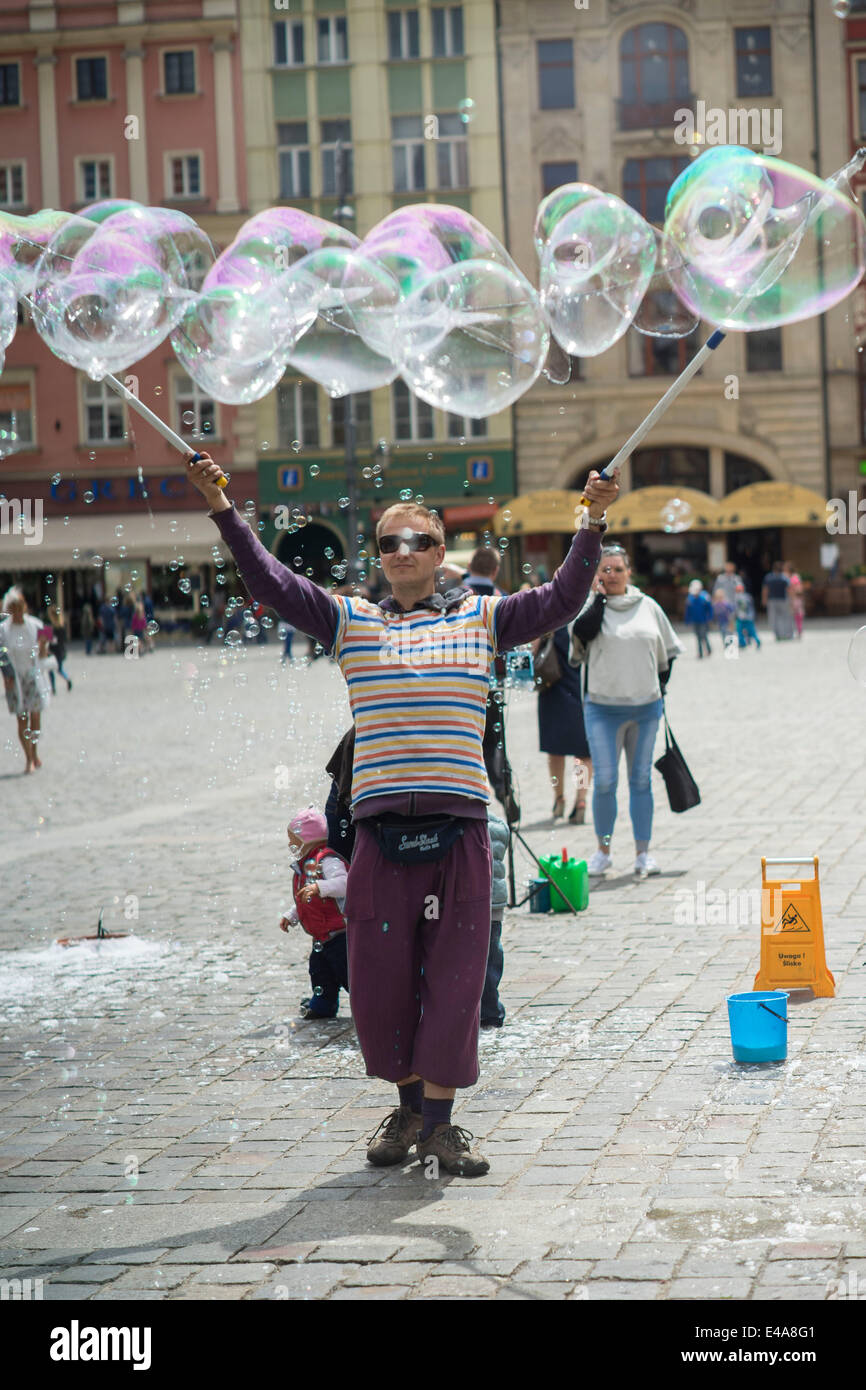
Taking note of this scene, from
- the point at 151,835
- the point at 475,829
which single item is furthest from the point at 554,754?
the point at 475,829

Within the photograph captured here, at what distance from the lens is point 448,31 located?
40.2m

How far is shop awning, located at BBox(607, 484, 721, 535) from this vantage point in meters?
36.8

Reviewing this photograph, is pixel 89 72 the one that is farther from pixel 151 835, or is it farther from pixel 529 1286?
pixel 529 1286

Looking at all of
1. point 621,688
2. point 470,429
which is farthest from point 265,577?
point 470,429

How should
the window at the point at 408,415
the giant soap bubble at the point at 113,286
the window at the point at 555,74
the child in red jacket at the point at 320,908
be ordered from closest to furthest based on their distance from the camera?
the child in red jacket at the point at 320,908, the giant soap bubble at the point at 113,286, the window at the point at 408,415, the window at the point at 555,74

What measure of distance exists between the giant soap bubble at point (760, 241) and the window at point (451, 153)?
35821mm

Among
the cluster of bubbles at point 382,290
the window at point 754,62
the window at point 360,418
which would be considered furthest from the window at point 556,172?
the cluster of bubbles at point 382,290

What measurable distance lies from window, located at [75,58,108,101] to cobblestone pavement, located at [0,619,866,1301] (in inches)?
1344

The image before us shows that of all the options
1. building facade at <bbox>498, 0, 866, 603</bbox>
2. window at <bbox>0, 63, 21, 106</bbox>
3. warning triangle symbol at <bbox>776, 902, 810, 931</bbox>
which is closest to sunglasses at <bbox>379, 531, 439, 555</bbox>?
warning triangle symbol at <bbox>776, 902, 810, 931</bbox>

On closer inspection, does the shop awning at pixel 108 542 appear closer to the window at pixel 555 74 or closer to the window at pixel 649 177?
the window at pixel 649 177

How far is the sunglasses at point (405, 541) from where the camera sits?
185 inches

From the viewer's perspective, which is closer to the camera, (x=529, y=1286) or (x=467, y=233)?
(x=529, y=1286)
